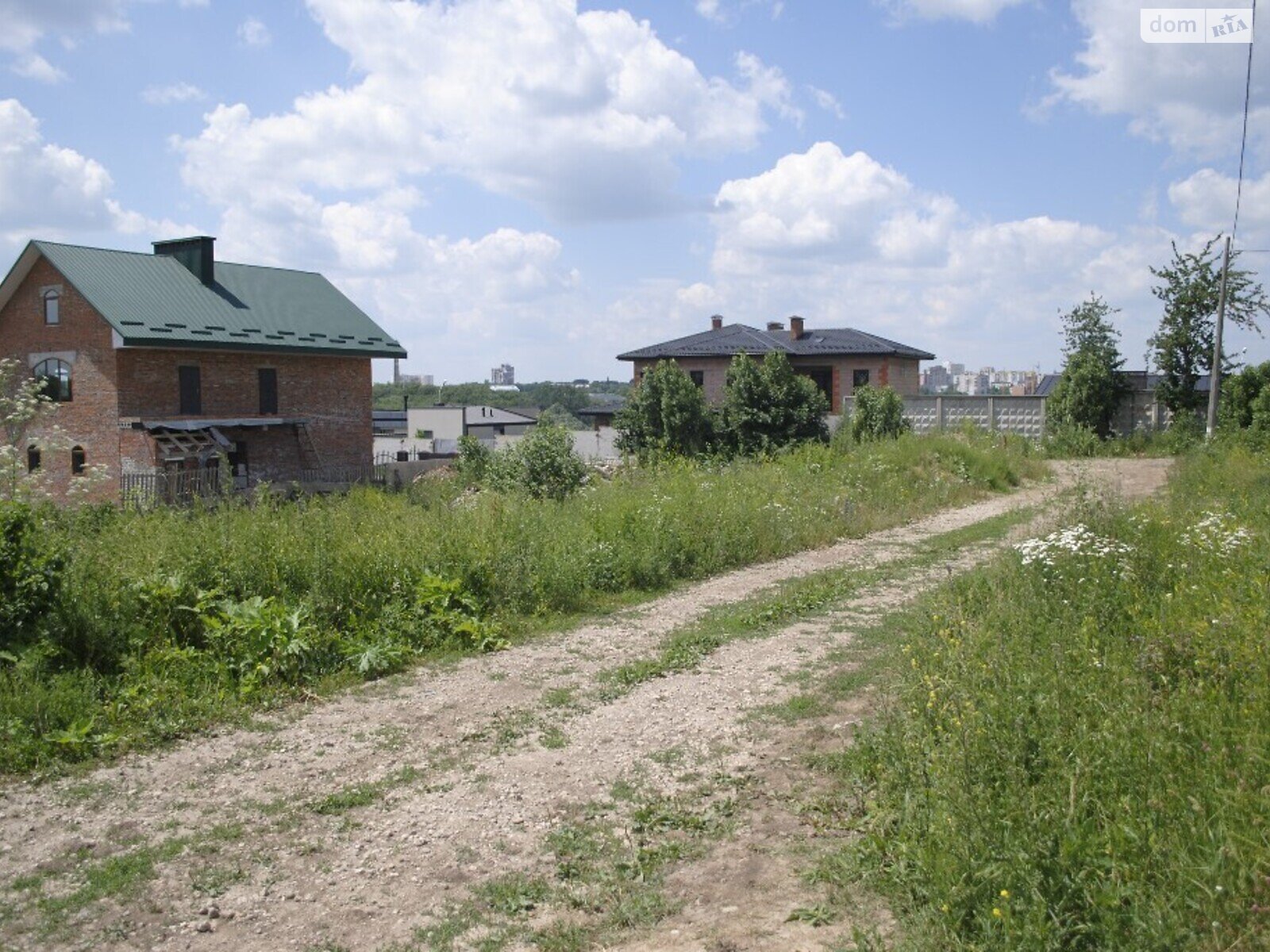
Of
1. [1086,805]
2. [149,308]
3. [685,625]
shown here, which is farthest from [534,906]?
[149,308]

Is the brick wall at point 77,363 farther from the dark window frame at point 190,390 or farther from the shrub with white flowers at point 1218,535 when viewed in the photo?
the shrub with white flowers at point 1218,535

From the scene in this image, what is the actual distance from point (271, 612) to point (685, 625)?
338 centimetres

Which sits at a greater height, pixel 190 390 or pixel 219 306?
pixel 219 306

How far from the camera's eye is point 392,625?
26.4 feet

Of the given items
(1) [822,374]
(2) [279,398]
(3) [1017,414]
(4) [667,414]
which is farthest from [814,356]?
(2) [279,398]

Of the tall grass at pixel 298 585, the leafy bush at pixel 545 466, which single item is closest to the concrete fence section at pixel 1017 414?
the leafy bush at pixel 545 466

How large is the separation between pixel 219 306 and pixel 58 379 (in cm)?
510

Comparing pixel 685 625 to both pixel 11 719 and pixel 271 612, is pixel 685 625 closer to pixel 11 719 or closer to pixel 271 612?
pixel 271 612

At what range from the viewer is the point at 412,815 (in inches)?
194

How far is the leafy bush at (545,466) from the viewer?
640 inches

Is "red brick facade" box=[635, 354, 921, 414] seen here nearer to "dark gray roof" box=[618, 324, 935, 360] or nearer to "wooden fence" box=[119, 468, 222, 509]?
"dark gray roof" box=[618, 324, 935, 360]

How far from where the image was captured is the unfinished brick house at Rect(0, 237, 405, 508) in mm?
29062

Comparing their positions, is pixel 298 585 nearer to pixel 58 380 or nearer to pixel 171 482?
pixel 171 482

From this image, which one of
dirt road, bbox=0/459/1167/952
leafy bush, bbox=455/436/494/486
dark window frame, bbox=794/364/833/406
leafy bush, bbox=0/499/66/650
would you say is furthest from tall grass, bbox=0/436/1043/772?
dark window frame, bbox=794/364/833/406
